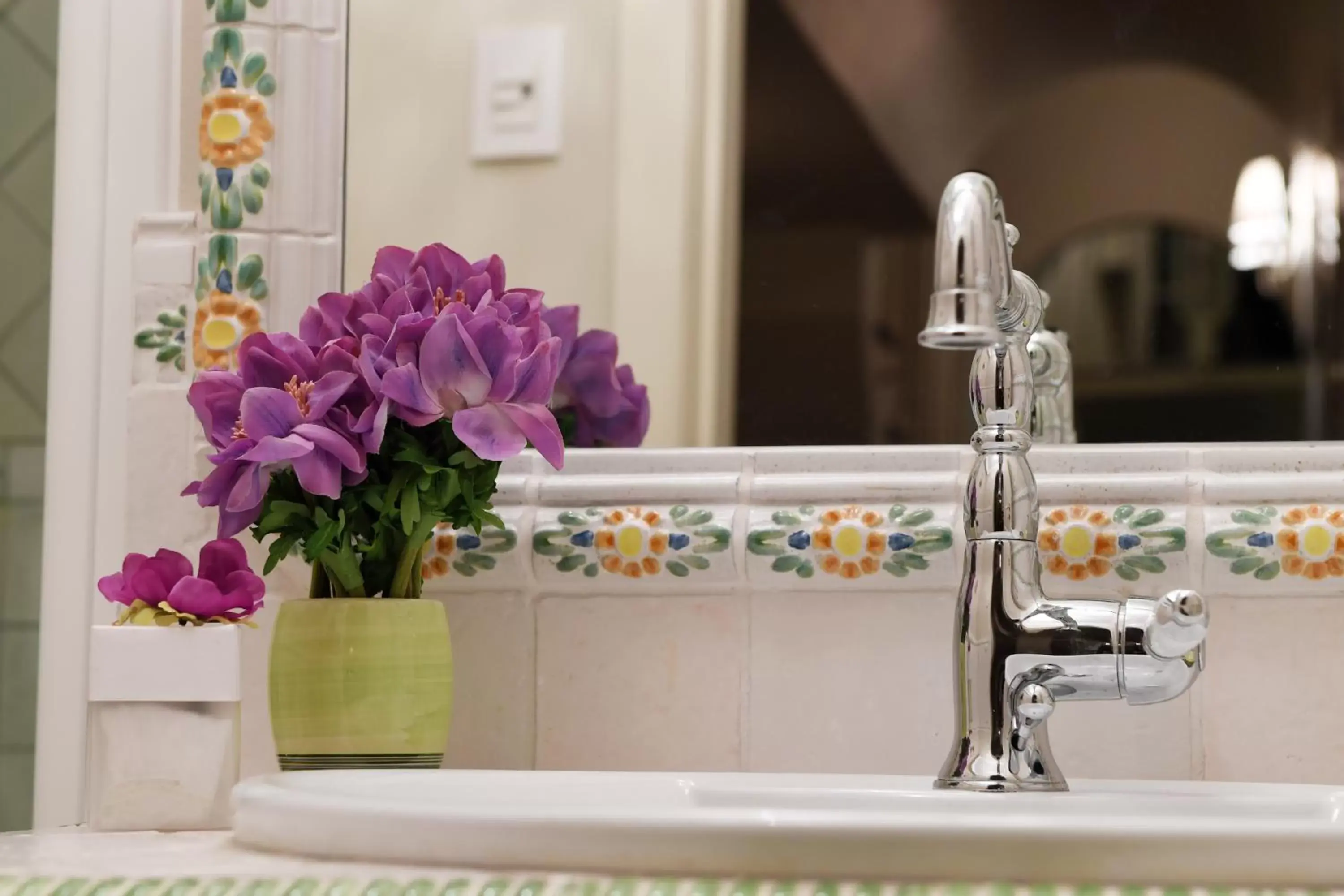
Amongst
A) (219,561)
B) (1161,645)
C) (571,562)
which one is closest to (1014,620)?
(1161,645)

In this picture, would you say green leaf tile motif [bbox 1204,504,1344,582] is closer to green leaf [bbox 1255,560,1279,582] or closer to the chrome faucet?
green leaf [bbox 1255,560,1279,582]

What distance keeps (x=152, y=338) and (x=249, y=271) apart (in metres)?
0.09

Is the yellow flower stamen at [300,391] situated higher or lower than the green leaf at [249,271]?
lower

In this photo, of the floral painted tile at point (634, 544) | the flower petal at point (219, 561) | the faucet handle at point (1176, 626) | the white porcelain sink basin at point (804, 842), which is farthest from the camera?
the floral painted tile at point (634, 544)

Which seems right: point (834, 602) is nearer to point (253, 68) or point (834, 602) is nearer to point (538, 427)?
point (538, 427)

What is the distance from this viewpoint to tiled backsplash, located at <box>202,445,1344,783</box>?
0.83 metres

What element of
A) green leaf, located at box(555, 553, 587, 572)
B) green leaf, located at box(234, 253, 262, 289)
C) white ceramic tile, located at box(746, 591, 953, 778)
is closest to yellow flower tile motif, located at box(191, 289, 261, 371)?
green leaf, located at box(234, 253, 262, 289)

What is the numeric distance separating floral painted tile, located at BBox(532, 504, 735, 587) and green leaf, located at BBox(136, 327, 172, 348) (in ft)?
0.96

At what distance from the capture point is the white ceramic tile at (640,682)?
0.89m

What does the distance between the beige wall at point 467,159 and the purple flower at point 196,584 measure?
0.87 feet

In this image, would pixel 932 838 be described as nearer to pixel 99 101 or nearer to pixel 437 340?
pixel 437 340

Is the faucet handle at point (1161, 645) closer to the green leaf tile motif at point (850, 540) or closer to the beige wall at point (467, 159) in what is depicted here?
the green leaf tile motif at point (850, 540)

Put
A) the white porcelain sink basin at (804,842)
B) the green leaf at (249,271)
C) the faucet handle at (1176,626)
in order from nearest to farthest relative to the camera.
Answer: the white porcelain sink basin at (804,842), the faucet handle at (1176,626), the green leaf at (249,271)

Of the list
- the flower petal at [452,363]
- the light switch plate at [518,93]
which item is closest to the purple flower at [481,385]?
the flower petal at [452,363]
